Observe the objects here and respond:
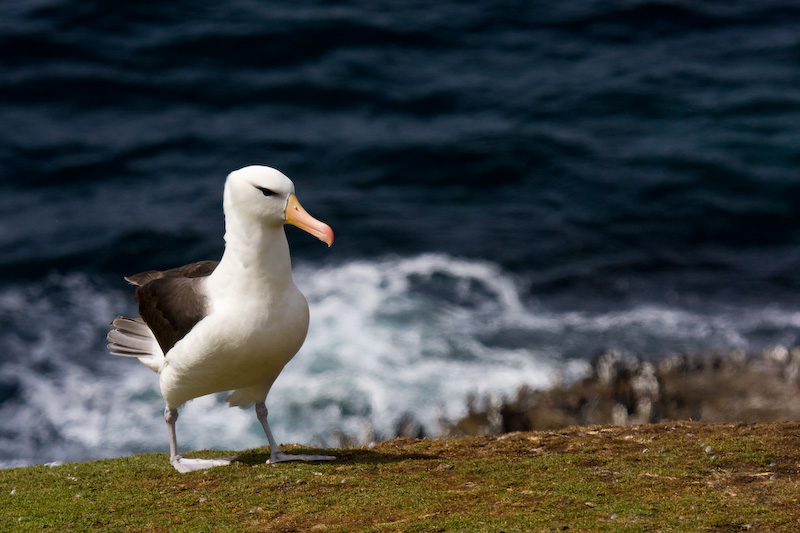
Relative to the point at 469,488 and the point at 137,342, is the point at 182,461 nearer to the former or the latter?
the point at 137,342

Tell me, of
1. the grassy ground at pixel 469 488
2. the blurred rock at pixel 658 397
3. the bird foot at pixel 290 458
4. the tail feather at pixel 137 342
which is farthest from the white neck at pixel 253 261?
the blurred rock at pixel 658 397

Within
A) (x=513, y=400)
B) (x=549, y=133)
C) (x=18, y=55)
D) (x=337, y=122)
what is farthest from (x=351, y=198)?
(x=18, y=55)

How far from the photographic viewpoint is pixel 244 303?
28.7 ft

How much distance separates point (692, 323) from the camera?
19.2 m

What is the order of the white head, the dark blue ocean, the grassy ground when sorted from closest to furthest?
the grassy ground → the white head → the dark blue ocean

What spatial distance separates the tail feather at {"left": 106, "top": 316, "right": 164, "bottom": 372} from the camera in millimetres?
10117

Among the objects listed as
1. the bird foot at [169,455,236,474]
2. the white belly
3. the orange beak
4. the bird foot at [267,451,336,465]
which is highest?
the orange beak

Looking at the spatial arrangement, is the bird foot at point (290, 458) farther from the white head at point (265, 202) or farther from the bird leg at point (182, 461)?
the white head at point (265, 202)

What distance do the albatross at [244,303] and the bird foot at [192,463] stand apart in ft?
2.46

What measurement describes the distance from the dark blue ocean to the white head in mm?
8346

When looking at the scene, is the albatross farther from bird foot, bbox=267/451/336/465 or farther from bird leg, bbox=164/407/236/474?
bird foot, bbox=267/451/336/465

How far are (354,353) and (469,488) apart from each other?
10.7 meters

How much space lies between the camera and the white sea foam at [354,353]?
17.2 m

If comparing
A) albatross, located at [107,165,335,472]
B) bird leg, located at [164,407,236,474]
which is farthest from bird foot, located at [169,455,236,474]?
albatross, located at [107,165,335,472]
